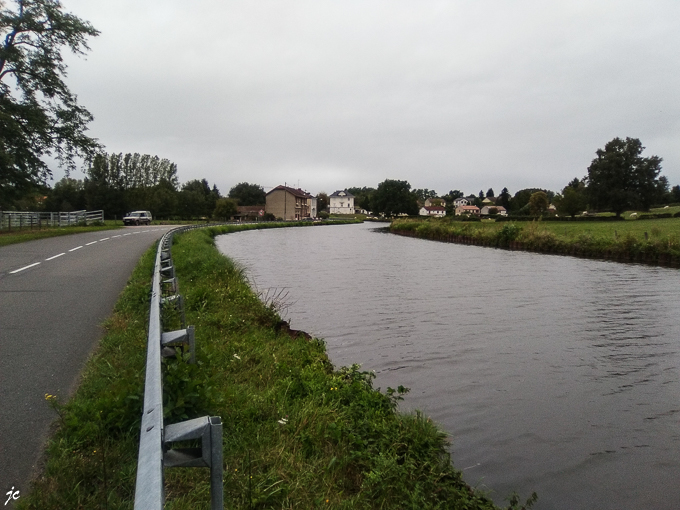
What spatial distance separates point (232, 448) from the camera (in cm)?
403

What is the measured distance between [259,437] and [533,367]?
18.7 feet

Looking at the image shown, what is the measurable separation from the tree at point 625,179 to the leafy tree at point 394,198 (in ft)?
197

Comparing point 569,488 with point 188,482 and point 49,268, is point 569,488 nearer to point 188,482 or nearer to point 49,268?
point 188,482

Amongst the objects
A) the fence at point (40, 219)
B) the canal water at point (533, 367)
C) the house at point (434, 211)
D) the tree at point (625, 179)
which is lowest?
the canal water at point (533, 367)

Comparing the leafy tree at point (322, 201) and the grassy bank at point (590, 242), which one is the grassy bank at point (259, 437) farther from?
the leafy tree at point (322, 201)

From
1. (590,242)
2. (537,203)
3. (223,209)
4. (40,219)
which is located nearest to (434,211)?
(537,203)

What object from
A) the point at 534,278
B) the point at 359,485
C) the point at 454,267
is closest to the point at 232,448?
the point at 359,485

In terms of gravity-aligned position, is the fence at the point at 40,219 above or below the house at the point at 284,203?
below

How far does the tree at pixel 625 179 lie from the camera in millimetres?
77438

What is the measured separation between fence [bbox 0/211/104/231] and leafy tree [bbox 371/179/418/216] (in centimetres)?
9884

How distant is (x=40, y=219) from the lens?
111 feet

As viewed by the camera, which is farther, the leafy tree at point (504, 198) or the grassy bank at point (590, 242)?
the leafy tree at point (504, 198)

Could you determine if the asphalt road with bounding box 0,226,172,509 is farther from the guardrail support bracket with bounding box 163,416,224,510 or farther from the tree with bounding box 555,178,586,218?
the tree with bounding box 555,178,586,218

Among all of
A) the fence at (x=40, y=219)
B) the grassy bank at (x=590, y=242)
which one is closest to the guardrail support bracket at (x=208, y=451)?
the grassy bank at (x=590, y=242)
